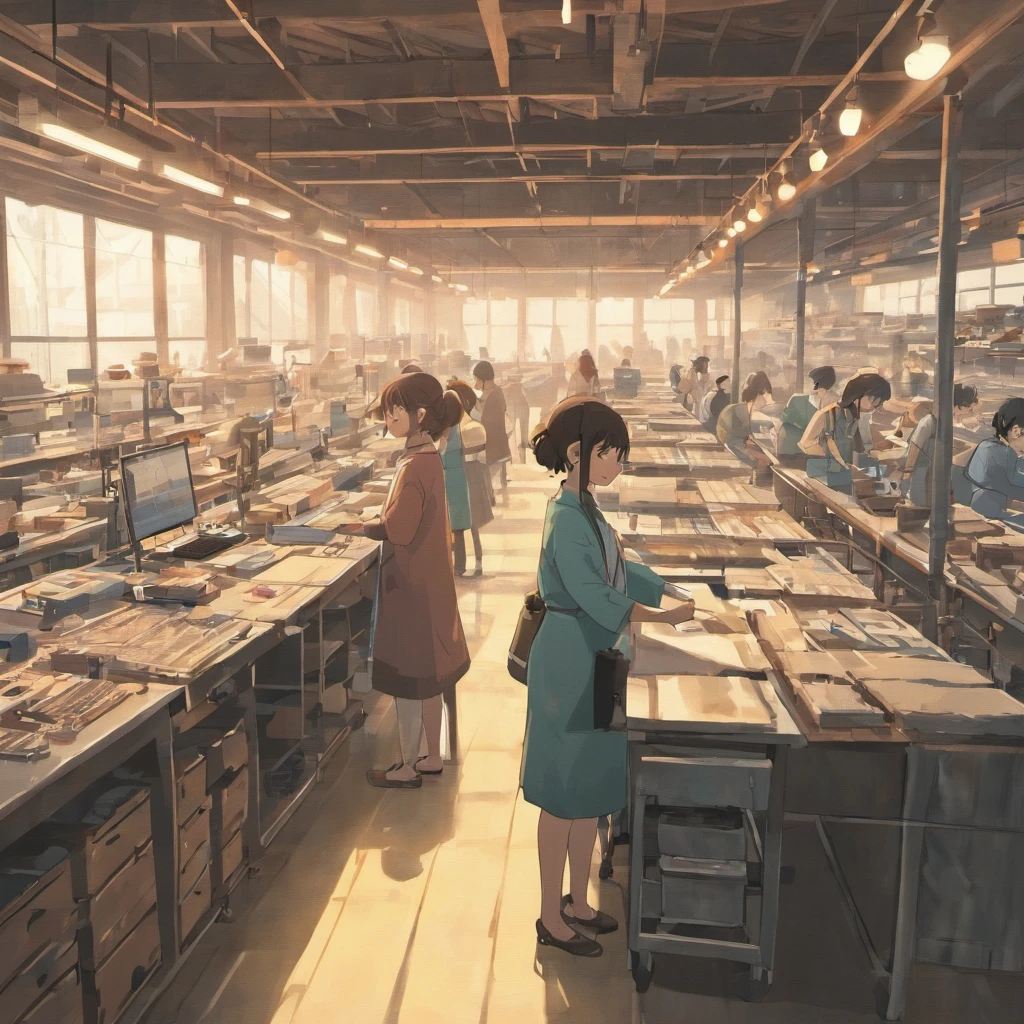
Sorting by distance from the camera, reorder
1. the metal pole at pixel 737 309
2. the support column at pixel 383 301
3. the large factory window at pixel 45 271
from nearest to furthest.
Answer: the large factory window at pixel 45 271 < the metal pole at pixel 737 309 < the support column at pixel 383 301

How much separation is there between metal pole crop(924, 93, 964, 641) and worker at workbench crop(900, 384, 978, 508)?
51 cm

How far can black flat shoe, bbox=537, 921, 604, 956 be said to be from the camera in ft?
9.56

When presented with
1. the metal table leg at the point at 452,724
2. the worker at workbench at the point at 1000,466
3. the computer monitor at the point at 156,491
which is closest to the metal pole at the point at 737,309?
the worker at workbench at the point at 1000,466

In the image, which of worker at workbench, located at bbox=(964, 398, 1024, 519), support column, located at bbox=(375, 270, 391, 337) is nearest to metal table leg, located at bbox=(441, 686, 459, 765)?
worker at workbench, located at bbox=(964, 398, 1024, 519)

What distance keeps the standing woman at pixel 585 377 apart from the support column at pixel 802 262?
2.43 m

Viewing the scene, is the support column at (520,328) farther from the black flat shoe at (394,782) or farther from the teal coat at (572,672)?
the teal coat at (572,672)

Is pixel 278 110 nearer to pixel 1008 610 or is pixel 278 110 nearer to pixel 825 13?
pixel 825 13

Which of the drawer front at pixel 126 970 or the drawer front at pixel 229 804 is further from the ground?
the drawer front at pixel 229 804

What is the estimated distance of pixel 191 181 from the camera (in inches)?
207

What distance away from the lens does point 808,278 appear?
1020 cm

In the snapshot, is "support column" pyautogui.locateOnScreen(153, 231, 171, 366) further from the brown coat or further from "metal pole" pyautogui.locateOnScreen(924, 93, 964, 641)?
"metal pole" pyautogui.locateOnScreen(924, 93, 964, 641)

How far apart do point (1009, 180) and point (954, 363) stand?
329 cm

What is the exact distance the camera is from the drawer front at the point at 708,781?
2.54 meters

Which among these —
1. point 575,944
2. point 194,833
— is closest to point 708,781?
point 575,944
